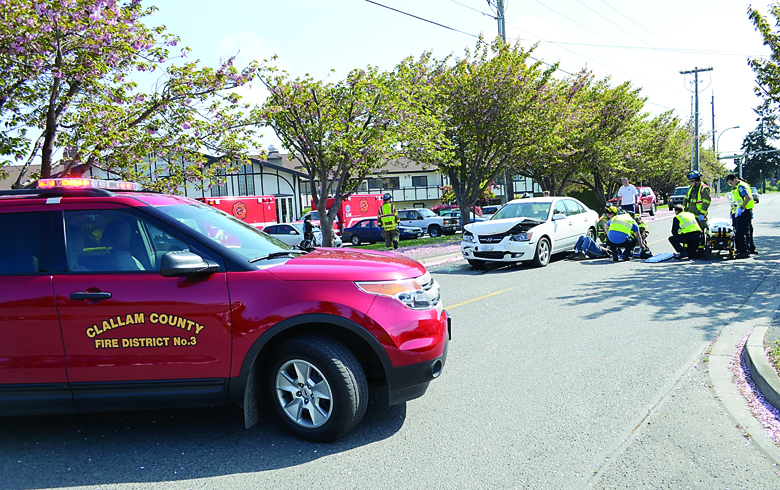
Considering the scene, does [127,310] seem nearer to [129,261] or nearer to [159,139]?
[129,261]

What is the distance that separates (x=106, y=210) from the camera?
3963mm

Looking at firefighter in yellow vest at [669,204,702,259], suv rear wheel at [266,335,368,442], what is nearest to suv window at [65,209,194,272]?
suv rear wheel at [266,335,368,442]

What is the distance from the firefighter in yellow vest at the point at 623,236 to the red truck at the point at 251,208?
2061 cm

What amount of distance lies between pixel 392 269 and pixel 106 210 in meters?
2.05

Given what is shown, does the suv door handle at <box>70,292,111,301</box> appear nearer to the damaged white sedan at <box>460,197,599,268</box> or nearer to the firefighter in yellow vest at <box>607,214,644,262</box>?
the damaged white sedan at <box>460,197,599,268</box>

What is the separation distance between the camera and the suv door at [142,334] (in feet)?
12.1

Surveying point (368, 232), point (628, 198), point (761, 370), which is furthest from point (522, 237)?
point (368, 232)

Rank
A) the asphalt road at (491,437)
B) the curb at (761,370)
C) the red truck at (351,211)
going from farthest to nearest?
the red truck at (351,211)
the curb at (761,370)
the asphalt road at (491,437)

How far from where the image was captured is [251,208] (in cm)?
3161

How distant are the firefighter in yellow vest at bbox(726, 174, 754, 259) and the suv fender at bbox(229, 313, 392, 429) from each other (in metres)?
10.2

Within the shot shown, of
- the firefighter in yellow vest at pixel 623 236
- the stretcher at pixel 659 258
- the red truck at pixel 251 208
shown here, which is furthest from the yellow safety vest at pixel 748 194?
the red truck at pixel 251 208

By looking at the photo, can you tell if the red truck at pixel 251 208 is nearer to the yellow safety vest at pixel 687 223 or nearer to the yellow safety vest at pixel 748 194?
the yellow safety vest at pixel 687 223

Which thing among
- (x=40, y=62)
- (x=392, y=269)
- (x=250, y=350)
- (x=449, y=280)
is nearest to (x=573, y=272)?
(x=449, y=280)

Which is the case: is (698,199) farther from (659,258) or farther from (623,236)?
(623,236)
